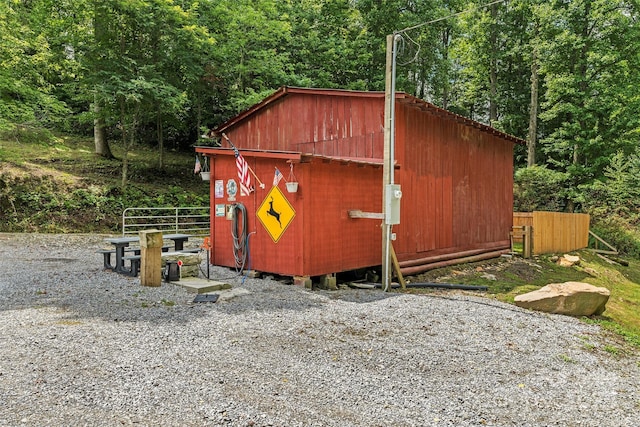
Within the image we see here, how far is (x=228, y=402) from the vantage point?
127 inches

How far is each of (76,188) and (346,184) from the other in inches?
454

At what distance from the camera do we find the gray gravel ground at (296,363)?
10.3ft

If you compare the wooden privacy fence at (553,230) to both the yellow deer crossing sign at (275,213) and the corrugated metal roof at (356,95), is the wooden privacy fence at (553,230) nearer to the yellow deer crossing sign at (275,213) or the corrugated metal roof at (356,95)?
the corrugated metal roof at (356,95)

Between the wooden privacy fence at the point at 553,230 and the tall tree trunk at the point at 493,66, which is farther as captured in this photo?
the tall tree trunk at the point at 493,66

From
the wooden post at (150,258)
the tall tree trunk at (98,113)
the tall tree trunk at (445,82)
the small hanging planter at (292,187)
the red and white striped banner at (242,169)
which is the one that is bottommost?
the wooden post at (150,258)

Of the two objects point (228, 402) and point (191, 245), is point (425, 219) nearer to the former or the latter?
point (191, 245)

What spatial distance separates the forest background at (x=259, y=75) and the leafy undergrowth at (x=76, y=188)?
3.1 inches

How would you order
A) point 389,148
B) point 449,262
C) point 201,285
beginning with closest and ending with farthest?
point 201,285
point 389,148
point 449,262

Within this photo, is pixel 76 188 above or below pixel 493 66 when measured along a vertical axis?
below

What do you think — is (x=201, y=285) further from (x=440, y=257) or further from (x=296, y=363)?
(x=440, y=257)

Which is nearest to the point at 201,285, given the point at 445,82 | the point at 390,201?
the point at 390,201

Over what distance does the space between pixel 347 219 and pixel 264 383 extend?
518 centimetres

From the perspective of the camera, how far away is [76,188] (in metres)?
15.5

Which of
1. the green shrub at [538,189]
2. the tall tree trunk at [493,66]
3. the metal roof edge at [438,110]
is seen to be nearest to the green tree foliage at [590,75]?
the green shrub at [538,189]
